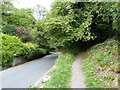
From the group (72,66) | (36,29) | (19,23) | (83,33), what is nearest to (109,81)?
(72,66)

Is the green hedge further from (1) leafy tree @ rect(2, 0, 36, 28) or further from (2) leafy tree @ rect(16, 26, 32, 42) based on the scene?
(1) leafy tree @ rect(2, 0, 36, 28)

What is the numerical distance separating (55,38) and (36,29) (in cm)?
1192

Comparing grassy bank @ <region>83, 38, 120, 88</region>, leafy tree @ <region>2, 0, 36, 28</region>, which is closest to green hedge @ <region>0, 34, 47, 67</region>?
leafy tree @ <region>2, 0, 36, 28</region>

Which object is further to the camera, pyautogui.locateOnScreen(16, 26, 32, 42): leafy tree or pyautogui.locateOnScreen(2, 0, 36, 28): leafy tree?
pyautogui.locateOnScreen(16, 26, 32, 42): leafy tree

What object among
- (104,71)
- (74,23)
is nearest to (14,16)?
(74,23)

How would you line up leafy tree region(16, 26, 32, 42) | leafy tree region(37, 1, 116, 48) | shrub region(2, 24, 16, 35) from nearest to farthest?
leafy tree region(37, 1, 116, 48)
shrub region(2, 24, 16, 35)
leafy tree region(16, 26, 32, 42)

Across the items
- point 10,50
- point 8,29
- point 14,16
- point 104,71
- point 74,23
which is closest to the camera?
point 104,71

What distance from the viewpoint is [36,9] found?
40.2 metres

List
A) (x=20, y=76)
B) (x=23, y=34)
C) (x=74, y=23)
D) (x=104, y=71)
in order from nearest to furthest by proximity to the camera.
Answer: (x=104, y=71)
(x=20, y=76)
(x=74, y=23)
(x=23, y=34)

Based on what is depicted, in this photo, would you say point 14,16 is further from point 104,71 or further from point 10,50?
point 104,71

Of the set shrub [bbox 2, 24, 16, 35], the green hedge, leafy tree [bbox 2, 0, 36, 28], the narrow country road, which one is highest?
leafy tree [bbox 2, 0, 36, 28]

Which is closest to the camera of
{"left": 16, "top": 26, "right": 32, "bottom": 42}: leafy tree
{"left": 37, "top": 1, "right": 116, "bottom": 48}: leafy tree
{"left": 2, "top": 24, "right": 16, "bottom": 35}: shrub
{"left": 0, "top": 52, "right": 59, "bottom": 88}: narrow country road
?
{"left": 0, "top": 52, "right": 59, "bottom": 88}: narrow country road

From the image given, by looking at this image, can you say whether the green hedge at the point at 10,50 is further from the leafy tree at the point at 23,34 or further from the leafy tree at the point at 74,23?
the leafy tree at the point at 23,34

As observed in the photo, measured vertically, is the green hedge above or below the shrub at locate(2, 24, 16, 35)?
below
